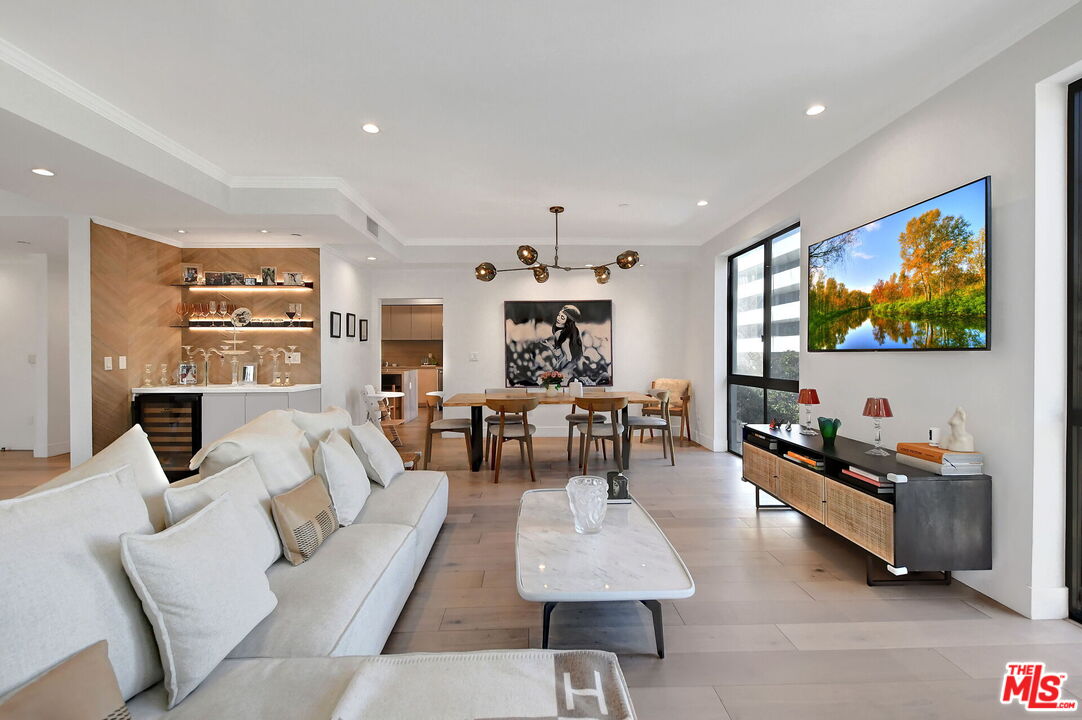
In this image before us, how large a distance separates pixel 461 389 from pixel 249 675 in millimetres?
6133

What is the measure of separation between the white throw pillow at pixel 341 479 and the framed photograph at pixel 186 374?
3.90 meters

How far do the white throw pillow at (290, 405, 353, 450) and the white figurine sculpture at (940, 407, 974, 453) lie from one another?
3219mm

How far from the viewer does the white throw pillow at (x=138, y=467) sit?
5.24 ft

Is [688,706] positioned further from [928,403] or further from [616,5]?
[616,5]

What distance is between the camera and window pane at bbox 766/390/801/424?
4.85m

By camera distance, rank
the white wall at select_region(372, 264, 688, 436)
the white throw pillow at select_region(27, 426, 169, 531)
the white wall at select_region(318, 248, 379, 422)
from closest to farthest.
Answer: the white throw pillow at select_region(27, 426, 169, 531) < the white wall at select_region(318, 248, 379, 422) < the white wall at select_region(372, 264, 688, 436)

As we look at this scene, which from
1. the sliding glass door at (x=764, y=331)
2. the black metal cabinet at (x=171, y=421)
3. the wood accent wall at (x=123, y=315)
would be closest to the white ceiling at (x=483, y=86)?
the wood accent wall at (x=123, y=315)

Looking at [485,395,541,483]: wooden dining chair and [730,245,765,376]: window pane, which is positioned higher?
[730,245,765,376]: window pane

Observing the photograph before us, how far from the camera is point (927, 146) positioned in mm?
2889

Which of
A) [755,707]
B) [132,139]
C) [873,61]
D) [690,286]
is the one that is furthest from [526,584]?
[690,286]

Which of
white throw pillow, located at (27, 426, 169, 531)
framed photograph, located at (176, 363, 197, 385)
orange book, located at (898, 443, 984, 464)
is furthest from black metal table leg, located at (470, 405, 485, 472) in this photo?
orange book, located at (898, 443, 984, 464)

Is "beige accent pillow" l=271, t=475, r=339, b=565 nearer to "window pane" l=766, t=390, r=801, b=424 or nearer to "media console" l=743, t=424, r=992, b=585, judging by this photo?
"media console" l=743, t=424, r=992, b=585

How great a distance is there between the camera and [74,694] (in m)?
1.00

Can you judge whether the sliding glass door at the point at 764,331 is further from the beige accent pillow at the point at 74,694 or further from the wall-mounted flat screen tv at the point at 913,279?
the beige accent pillow at the point at 74,694
